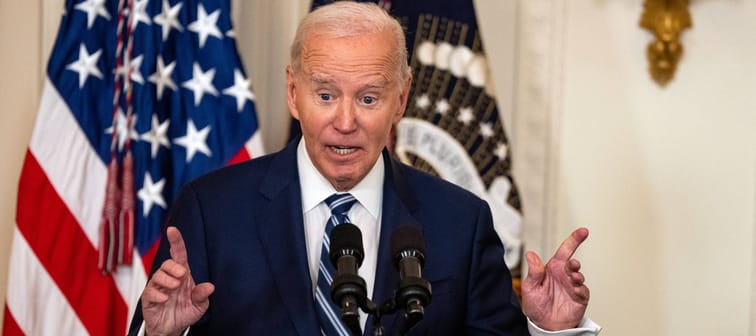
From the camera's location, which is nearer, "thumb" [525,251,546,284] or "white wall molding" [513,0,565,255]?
"thumb" [525,251,546,284]

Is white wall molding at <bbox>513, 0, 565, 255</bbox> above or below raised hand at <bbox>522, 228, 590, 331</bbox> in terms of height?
below

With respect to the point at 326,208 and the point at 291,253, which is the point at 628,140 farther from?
the point at 291,253

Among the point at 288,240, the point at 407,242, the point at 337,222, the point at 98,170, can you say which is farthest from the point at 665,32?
the point at 407,242

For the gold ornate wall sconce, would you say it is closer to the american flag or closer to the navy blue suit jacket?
the american flag

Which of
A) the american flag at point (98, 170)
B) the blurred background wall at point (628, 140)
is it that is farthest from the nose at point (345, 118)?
the blurred background wall at point (628, 140)

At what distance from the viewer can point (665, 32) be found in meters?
4.54

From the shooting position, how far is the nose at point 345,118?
7.99ft

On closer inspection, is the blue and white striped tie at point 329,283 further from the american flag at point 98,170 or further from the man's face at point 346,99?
the american flag at point 98,170

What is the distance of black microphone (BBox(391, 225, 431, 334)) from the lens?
73.3 inches

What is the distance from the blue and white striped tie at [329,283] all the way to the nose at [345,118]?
23 cm

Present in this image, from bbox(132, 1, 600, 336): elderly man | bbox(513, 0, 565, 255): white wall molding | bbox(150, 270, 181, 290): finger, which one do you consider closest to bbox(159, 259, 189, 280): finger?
bbox(150, 270, 181, 290): finger

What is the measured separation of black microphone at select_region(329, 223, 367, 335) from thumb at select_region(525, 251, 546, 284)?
548mm

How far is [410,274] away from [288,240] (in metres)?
0.66

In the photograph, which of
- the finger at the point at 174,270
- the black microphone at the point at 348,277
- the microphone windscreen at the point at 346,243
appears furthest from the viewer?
the finger at the point at 174,270
